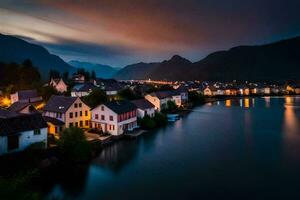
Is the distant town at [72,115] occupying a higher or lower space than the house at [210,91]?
lower

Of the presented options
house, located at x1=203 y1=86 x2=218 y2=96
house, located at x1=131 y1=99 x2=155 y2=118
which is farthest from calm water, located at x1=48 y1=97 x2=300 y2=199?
house, located at x1=203 y1=86 x2=218 y2=96

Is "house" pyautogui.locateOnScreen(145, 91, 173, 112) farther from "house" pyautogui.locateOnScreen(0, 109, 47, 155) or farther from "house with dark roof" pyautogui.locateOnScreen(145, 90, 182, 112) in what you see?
"house" pyautogui.locateOnScreen(0, 109, 47, 155)

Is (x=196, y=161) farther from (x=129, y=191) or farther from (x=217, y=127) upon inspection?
(x=217, y=127)

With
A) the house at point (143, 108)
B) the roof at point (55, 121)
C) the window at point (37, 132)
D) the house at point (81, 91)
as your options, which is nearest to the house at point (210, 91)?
the house at point (81, 91)

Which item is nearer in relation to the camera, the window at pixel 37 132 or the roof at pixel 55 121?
the window at pixel 37 132

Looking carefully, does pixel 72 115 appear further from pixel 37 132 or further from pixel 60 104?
pixel 37 132

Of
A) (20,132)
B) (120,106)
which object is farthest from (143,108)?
(20,132)

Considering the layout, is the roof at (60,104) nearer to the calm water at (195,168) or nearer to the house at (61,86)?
the calm water at (195,168)
